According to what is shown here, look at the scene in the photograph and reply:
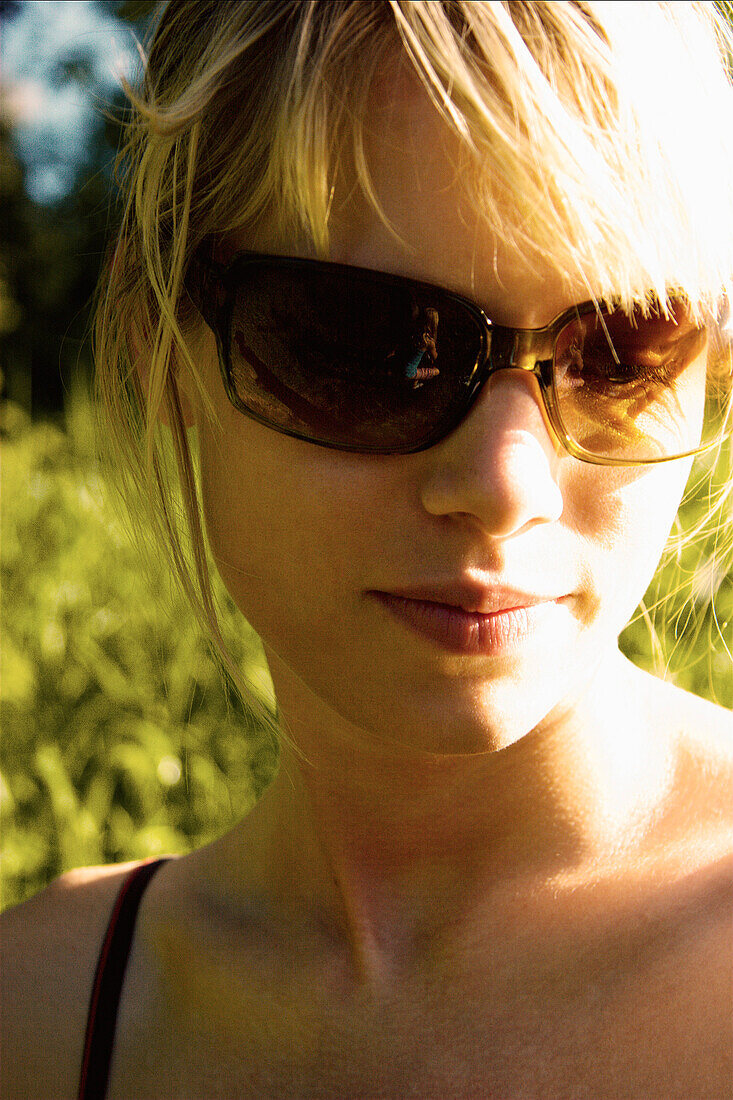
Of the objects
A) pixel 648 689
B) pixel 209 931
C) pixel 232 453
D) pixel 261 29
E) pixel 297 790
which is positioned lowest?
pixel 209 931

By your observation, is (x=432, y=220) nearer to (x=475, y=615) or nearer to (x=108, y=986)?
(x=475, y=615)

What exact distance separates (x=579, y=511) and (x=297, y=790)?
71 centimetres

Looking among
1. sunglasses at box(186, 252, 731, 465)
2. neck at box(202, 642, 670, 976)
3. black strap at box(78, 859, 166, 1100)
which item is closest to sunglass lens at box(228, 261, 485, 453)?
sunglasses at box(186, 252, 731, 465)

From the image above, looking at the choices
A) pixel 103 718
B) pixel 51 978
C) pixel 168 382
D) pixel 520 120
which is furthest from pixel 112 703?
pixel 520 120

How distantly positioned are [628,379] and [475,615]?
312 millimetres

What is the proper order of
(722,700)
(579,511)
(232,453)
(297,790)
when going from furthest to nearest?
1. (722,700)
2. (297,790)
3. (232,453)
4. (579,511)

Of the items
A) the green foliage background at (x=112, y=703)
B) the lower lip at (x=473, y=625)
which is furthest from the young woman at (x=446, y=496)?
the green foliage background at (x=112, y=703)

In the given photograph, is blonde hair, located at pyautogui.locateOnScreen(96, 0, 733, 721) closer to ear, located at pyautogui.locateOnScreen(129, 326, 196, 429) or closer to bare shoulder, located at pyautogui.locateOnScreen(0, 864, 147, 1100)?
ear, located at pyautogui.locateOnScreen(129, 326, 196, 429)

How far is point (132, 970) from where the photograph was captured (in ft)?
5.31

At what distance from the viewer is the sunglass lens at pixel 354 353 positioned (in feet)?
3.39

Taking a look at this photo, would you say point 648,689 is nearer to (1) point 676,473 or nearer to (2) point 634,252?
(1) point 676,473

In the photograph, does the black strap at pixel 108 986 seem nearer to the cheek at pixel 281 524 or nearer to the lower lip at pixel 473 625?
the cheek at pixel 281 524

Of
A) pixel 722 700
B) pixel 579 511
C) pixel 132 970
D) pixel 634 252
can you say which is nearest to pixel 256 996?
pixel 132 970

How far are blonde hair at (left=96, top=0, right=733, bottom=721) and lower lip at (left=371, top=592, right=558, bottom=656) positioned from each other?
360 mm
